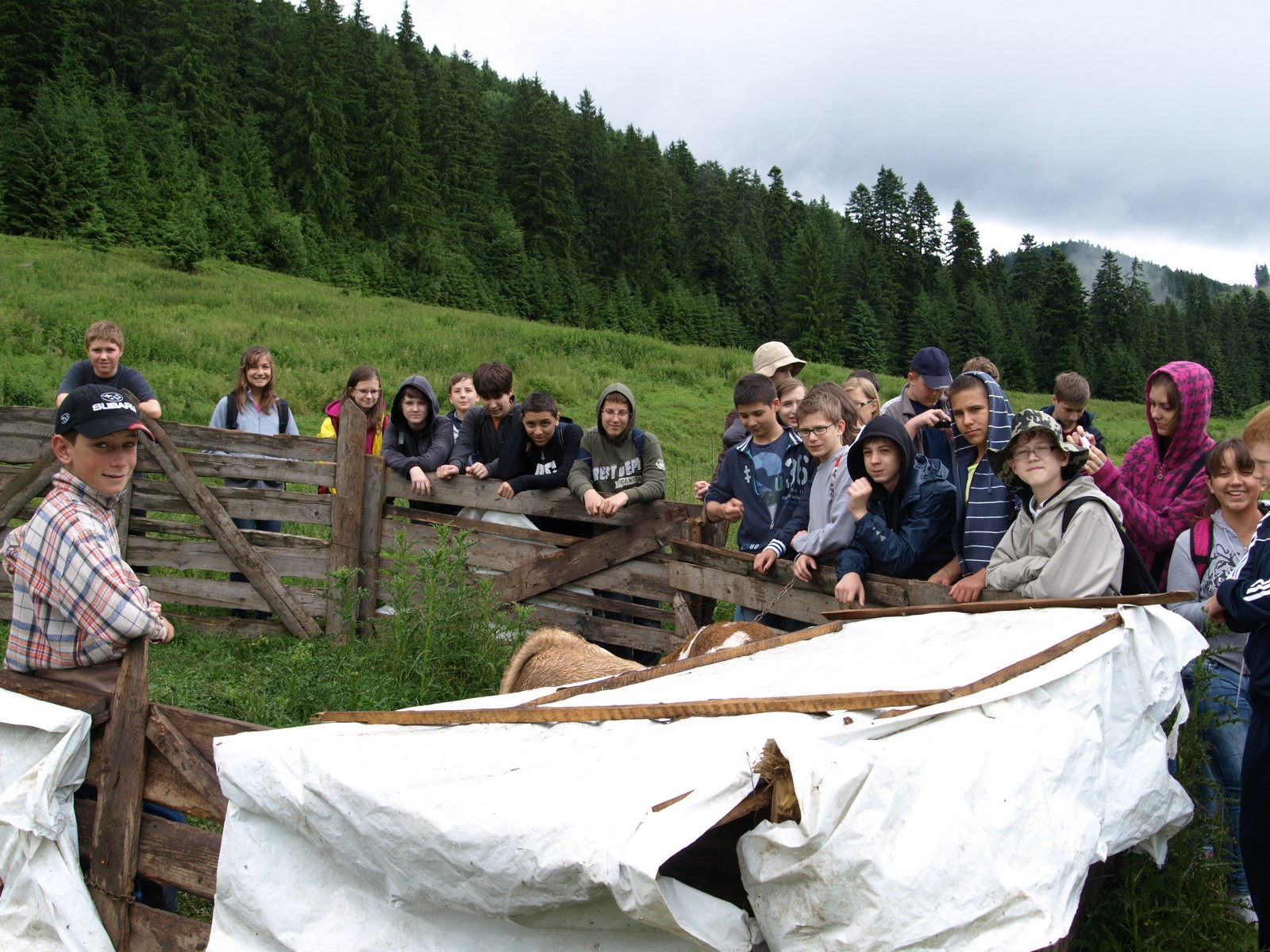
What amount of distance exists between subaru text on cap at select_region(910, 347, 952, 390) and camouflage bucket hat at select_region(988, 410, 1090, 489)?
9.26ft

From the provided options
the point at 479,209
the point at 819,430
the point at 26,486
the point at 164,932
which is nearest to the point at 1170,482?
the point at 819,430

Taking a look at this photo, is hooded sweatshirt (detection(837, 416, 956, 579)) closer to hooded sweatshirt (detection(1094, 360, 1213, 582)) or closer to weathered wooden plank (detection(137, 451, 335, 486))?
hooded sweatshirt (detection(1094, 360, 1213, 582))

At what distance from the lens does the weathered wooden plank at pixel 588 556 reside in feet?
21.6

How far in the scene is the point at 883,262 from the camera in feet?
312

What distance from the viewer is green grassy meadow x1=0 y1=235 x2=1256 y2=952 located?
11.4 feet

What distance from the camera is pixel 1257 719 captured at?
11.1ft

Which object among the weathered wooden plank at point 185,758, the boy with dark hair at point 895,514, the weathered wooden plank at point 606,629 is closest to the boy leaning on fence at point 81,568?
the weathered wooden plank at point 185,758

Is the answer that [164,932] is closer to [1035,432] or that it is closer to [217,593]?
[1035,432]

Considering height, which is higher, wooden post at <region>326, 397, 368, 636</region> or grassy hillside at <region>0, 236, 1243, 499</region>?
grassy hillside at <region>0, 236, 1243, 499</region>

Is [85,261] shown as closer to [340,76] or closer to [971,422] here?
[971,422]

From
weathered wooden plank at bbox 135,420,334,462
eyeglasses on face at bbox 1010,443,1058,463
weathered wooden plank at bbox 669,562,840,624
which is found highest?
eyeglasses on face at bbox 1010,443,1058,463

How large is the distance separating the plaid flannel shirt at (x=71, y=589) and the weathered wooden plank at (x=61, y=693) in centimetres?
5

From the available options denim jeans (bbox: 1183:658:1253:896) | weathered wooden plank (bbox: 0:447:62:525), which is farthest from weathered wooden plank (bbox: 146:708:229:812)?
weathered wooden plank (bbox: 0:447:62:525)

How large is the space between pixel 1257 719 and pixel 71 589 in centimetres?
431
